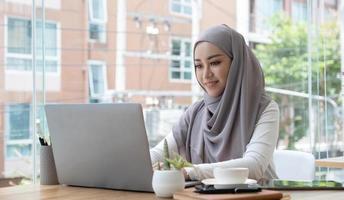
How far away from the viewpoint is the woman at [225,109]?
1.84 m

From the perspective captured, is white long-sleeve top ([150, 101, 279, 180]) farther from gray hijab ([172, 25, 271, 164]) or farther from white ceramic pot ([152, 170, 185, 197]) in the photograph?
white ceramic pot ([152, 170, 185, 197])

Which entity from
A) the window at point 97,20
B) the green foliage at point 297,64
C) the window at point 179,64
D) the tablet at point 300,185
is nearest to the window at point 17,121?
the window at point 97,20

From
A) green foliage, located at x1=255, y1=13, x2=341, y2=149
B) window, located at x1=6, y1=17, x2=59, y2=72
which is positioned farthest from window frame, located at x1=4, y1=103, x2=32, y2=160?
green foliage, located at x1=255, y1=13, x2=341, y2=149

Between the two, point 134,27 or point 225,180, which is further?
point 134,27

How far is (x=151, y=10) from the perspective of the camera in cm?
386

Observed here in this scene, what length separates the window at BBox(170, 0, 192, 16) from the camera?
3.99 m

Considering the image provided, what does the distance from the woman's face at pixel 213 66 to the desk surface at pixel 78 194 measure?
671 millimetres

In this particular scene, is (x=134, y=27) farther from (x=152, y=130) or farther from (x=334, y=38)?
(x=334, y=38)

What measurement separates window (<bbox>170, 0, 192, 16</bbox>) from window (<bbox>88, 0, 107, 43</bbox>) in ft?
2.02

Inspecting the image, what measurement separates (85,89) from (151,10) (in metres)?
0.81

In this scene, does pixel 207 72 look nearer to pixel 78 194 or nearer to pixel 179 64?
pixel 78 194

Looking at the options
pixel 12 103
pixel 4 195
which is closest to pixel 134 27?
pixel 12 103

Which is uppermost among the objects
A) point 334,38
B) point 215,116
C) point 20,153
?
point 334,38

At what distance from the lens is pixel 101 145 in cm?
143
